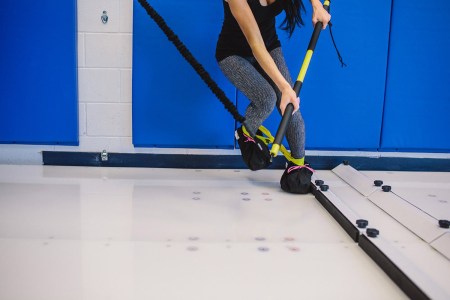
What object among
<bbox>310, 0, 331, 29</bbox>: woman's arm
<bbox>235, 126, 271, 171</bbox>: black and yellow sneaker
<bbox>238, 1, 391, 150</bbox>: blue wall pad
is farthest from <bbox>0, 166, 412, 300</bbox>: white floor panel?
<bbox>310, 0, 331, 29</bbox>: woman's arm

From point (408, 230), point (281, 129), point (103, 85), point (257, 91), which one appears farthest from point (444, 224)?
point (103, 85)

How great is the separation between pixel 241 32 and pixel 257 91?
1.02 ft

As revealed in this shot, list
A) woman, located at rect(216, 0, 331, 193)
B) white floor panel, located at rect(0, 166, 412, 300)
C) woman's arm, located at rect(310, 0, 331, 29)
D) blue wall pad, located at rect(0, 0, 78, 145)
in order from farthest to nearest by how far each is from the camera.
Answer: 1. blue wall pad, located at rect(0, 0, 78, 145)
2. woman, located at rect(216, 0, 331, 193)
3. woman's arm, located at rect(310, 0, 331, 29)
4. white floor panel, located at rect(0, 166, 412, 300)

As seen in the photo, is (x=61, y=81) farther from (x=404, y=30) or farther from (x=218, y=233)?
(x=404, y=30)

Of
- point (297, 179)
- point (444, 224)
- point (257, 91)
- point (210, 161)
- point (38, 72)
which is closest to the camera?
point (444, 224)

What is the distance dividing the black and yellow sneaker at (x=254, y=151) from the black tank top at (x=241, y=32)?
396 mm

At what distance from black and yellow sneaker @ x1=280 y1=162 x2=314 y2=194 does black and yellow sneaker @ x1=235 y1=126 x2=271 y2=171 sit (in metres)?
0.16

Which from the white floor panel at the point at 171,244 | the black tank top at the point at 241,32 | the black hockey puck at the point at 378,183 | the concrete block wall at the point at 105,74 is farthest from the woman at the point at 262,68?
the concrete block wall at the point at 105,74

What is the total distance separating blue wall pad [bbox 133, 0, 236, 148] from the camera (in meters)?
2.58

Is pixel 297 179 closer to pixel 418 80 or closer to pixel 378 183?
pixel 378 183

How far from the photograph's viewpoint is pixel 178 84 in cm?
265

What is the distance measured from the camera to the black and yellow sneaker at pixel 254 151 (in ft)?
7.04

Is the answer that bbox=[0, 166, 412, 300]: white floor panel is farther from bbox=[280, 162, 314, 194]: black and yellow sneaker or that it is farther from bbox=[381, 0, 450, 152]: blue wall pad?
bbox=[381, 0, 450, 152]: blue wall pad

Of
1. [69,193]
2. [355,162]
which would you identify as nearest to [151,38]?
[69,193]
